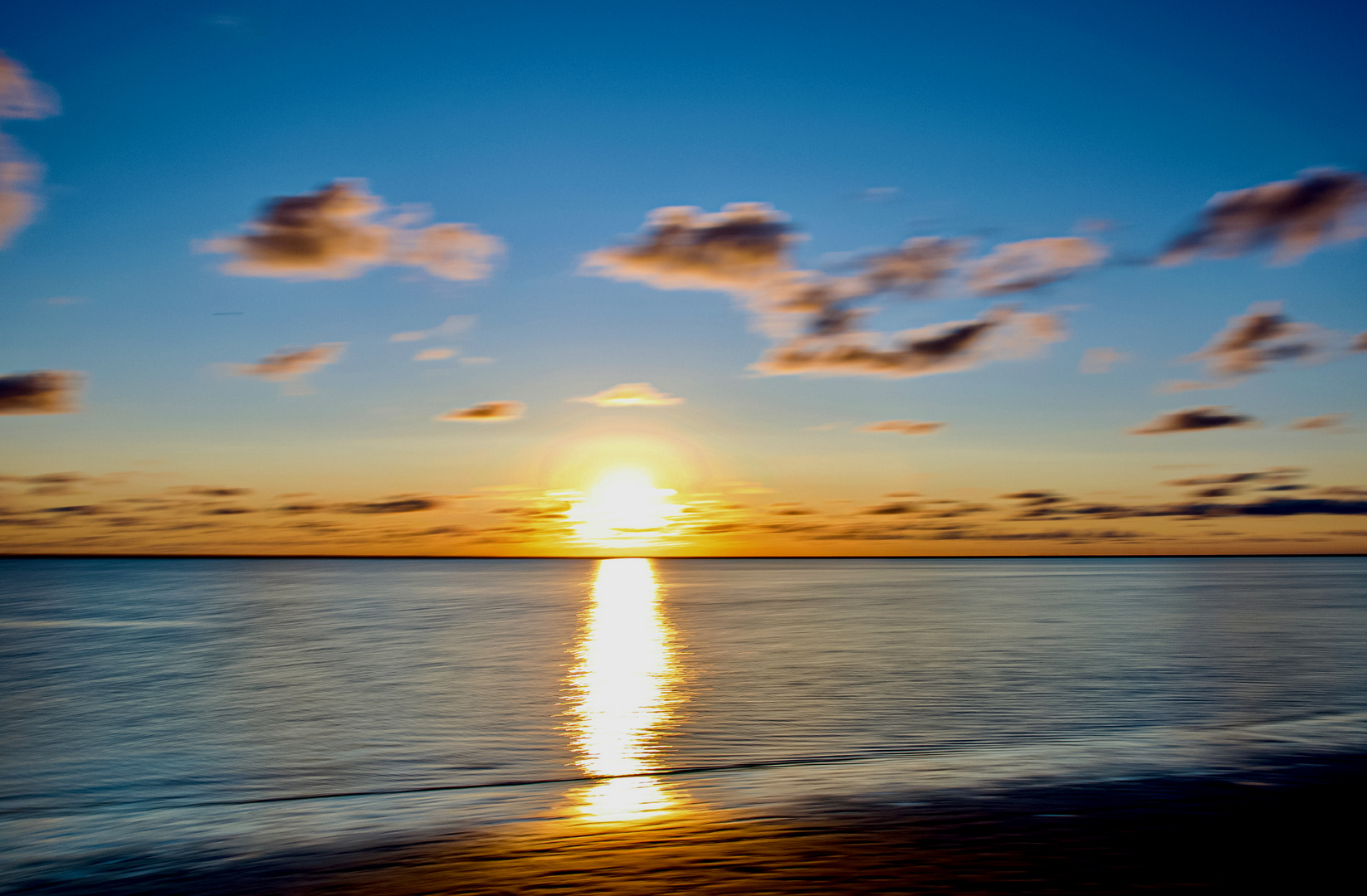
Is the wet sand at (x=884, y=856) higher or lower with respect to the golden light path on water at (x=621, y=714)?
higher

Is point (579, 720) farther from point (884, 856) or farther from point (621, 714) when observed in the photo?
point (884, 856)

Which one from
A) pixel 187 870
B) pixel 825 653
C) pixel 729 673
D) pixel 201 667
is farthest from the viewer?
pixel 825 653

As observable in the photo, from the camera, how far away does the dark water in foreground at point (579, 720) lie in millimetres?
12703

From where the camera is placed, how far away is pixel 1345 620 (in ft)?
185

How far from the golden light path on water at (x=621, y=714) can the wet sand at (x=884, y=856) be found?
173cm

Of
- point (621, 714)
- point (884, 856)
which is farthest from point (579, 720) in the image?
point (884, 856)

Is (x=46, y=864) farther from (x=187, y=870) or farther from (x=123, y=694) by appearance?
(x=123, y=694)

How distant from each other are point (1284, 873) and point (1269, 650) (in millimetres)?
33952

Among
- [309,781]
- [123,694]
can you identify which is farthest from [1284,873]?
[123,694]

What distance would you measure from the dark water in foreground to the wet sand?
40.7 inches

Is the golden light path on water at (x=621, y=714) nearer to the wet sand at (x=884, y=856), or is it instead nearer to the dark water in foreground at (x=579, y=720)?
the dark water in foreground at (x=579, y=720)

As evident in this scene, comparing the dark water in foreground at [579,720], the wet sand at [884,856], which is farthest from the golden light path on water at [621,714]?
the wet sand at [884,856]

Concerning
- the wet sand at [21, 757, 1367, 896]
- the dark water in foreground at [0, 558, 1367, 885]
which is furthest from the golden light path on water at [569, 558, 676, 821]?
the wet sand at [21, 757, 1367, 896]

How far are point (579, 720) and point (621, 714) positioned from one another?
1.19m
